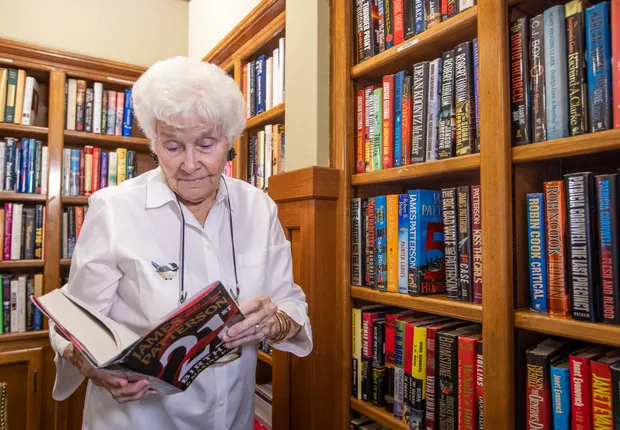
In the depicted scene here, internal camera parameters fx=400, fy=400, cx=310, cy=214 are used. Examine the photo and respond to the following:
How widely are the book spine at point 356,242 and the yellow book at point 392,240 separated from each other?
113 millimetres

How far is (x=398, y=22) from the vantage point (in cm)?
114

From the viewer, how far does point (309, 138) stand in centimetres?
132

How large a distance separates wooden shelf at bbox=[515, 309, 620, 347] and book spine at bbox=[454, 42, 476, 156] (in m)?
0.39

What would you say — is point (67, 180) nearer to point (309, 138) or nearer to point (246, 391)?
point (309, 138)

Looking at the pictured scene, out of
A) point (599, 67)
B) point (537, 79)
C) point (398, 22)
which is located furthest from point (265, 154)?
point (599, 67)

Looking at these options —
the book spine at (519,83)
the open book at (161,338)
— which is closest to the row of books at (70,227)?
the open book at (161,338)

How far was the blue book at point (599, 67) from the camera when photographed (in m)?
0.72

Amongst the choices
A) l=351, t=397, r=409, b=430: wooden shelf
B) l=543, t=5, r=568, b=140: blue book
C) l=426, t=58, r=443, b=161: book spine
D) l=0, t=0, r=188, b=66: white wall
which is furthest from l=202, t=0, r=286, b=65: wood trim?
l=351, t=397, r=409, b=430: wooden shelf

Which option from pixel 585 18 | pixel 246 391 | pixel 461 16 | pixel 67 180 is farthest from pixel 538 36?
pixel 67 180

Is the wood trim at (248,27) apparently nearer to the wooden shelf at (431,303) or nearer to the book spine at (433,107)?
the book spine at (433,107)

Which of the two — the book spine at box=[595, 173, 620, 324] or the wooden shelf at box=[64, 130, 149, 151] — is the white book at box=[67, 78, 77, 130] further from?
the book spine at box=[595, 173, 620, 324]

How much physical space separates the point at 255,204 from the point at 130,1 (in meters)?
2.03

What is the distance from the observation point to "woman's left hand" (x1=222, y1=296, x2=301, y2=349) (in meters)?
0.74

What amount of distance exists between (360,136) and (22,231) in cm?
185
